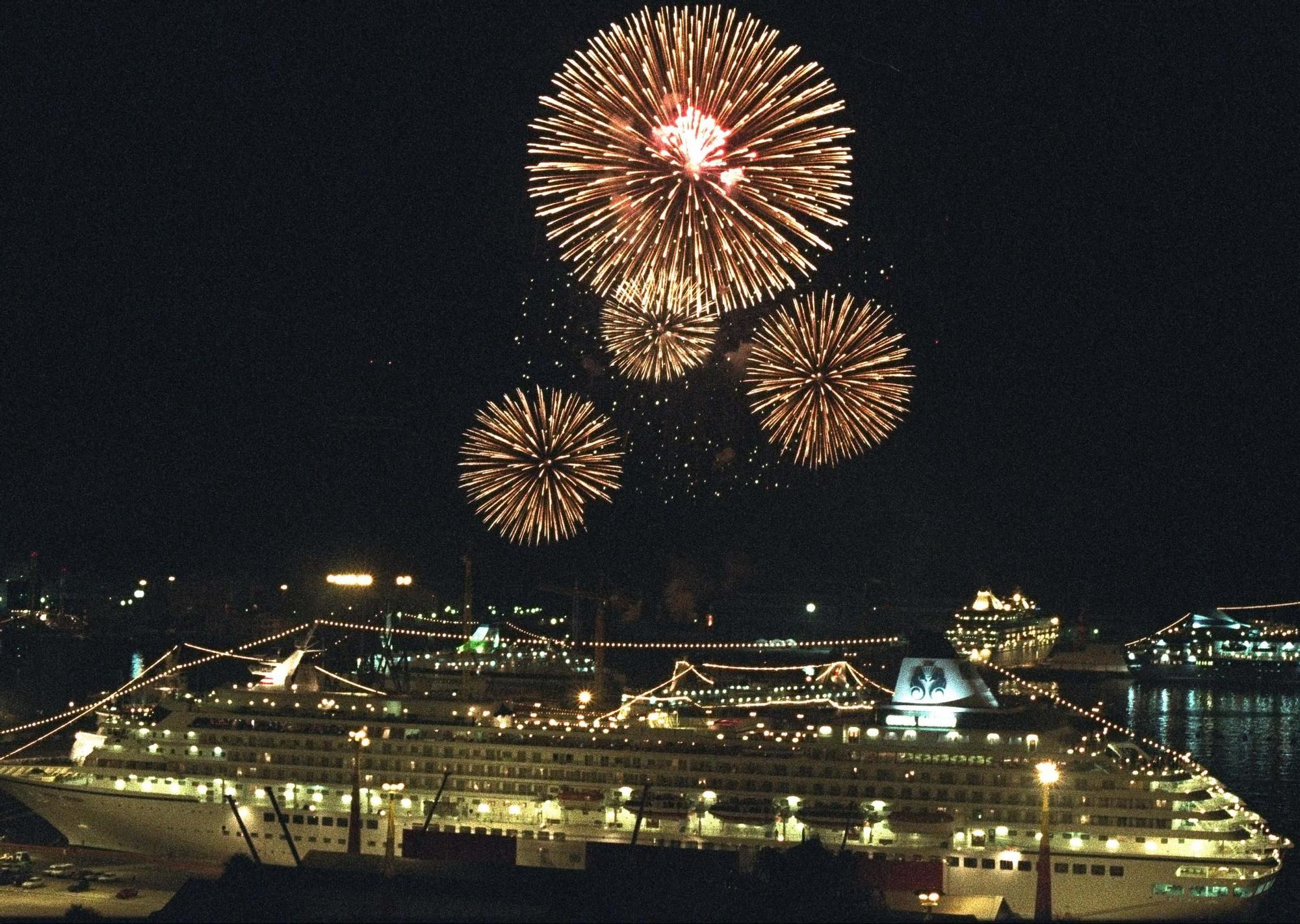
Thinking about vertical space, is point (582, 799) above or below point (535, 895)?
above

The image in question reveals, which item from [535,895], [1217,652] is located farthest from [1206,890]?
[1217,652]

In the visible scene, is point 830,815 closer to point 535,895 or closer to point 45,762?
point 535,895

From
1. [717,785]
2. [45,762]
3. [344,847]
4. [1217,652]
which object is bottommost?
[344,847]

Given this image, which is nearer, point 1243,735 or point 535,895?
point 535,895

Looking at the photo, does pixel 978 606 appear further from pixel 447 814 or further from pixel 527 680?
pixel 447 814

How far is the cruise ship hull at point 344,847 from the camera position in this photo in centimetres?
2297

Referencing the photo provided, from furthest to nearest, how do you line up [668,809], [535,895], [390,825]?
[668,809] → [390,825] → [535,895]

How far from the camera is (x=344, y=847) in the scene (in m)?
27.5

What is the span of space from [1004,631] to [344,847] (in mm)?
61355

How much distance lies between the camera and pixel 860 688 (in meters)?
38.2

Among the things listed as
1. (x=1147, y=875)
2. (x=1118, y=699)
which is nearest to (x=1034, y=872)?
(x=1147, y=875)

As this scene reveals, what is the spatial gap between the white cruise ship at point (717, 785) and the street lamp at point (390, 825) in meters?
0.20

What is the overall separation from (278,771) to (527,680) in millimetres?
23386

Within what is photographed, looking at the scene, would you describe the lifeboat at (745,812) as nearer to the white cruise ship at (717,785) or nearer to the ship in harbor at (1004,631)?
the white cruise ship at (717,785)
